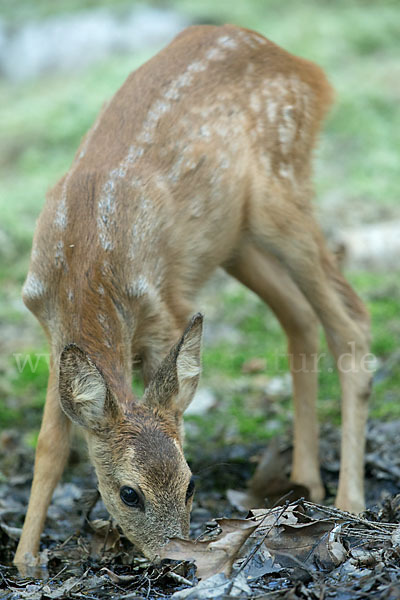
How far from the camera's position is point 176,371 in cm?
411

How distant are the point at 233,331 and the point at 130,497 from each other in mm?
4337

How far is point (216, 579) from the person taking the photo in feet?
11.0

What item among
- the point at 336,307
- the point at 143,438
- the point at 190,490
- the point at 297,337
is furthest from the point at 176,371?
the point at 297,337

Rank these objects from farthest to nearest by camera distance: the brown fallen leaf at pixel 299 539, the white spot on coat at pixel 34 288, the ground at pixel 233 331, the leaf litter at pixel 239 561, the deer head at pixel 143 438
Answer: the white spot on coat at pixel 34 288, the ground at pixel 233 331, the deer head at pixel 143 438, the brown fallen leaf at pixel 299 539, the leaf litter at pixel 239 561

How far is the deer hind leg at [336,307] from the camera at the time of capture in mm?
5047

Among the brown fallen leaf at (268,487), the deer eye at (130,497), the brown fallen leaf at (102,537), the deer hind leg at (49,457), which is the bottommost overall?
the brown fallen leaf at (268,487)

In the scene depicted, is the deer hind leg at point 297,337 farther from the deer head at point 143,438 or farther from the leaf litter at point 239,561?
the deer head at point 143,438

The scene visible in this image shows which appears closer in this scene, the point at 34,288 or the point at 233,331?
the point at 34,288

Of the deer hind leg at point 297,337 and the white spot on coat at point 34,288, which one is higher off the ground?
the white spot on coat at point 34,288

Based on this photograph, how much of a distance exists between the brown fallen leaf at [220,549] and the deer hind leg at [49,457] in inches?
46.3

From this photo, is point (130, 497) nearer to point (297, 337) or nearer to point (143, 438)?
point (143, 438)

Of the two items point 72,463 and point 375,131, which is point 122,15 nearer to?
point 375,131

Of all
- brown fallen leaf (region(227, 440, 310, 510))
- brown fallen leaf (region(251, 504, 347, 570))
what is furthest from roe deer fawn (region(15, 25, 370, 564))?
brown fallen leaf (region(251, 504, 347, 570))

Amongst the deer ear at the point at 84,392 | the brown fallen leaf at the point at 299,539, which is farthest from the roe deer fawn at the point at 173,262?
the brown fallen leaf at the point at 299,539
